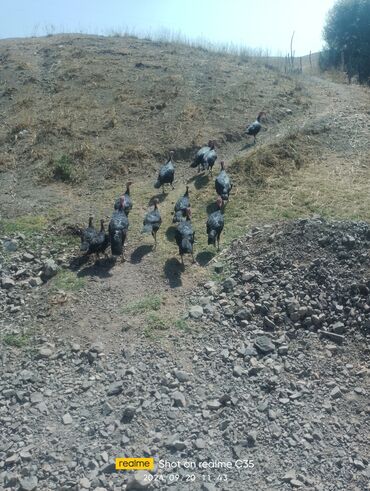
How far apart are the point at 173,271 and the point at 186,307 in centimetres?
132

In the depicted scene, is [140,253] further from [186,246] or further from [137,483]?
[137,483]

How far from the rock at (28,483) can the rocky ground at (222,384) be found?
16 millimetres

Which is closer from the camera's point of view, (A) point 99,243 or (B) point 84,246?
(A) point 99,243

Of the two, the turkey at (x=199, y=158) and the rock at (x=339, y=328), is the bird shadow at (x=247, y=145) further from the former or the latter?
the rock at (x=339, y=328)

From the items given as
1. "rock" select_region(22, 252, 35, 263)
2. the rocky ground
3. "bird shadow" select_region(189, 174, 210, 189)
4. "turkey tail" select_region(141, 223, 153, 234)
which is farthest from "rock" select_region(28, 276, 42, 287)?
"bird shadow" select_region(189, 174, 210, 189)

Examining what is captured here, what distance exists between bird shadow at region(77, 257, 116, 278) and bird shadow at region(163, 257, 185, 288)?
1270mm

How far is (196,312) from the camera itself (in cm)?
1054

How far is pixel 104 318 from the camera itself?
412 inches

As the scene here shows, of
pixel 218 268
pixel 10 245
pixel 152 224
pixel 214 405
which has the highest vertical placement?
pixel 152 224

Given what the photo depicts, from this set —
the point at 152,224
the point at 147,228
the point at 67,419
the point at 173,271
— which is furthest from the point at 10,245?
the point at 67,419

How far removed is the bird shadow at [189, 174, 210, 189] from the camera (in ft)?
51.8

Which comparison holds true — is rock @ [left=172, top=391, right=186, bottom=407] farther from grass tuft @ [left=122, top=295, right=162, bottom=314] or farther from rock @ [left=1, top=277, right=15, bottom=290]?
rock @ [left=1, top=277, right=15, bottom=290]

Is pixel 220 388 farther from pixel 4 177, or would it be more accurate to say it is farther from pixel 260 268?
pixel 4 177

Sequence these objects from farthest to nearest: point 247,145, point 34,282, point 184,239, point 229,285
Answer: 1. point 247,145
2. point 184,239
3. point 34,282
4. point 229,285
